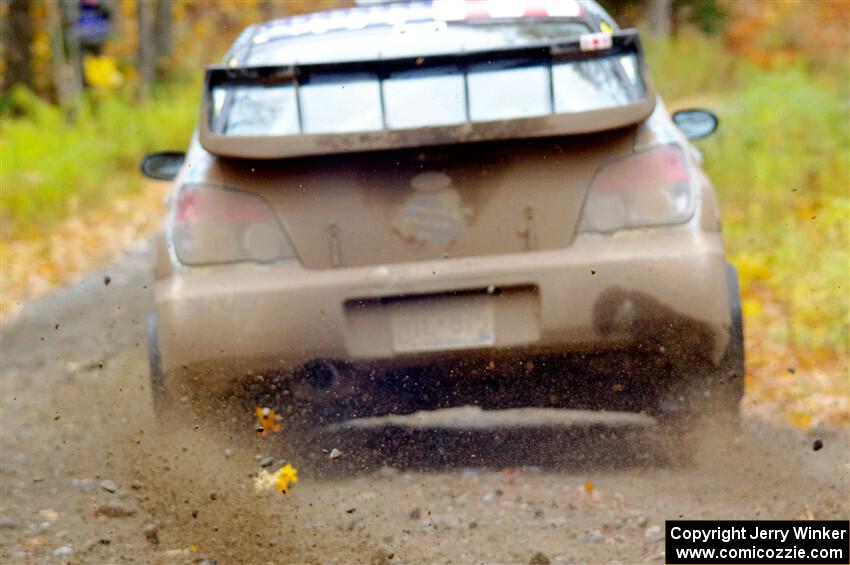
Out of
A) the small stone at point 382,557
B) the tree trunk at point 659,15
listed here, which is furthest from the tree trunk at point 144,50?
the small stone at point 382,557

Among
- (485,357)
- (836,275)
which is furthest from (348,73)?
(836,275)

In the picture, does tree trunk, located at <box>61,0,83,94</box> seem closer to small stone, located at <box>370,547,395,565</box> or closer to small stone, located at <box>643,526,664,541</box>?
small stone, located at <box>370,547,395,565</box>

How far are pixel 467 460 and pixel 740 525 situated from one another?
0.98 m

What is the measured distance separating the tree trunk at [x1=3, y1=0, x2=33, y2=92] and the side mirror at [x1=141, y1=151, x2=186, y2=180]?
13771 mm

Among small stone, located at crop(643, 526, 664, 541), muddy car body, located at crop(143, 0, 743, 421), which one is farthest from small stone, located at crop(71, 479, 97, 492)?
small stone, located at crop(643, 526, 664, 541)

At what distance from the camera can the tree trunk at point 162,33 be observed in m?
24.3

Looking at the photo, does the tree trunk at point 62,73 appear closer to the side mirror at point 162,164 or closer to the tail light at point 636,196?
the side mirror at point 162,164

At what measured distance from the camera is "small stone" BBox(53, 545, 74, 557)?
11.3 ft

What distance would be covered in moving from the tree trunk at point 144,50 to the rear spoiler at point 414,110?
57.3 ft

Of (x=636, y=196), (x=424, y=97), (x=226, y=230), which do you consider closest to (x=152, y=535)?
(x=226, y=230)

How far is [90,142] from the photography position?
1391cm

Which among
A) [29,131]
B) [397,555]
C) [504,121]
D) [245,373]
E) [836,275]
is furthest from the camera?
[29,131]

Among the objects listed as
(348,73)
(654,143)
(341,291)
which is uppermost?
(348,73)

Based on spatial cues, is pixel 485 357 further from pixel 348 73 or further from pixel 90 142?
pixel 90 142
